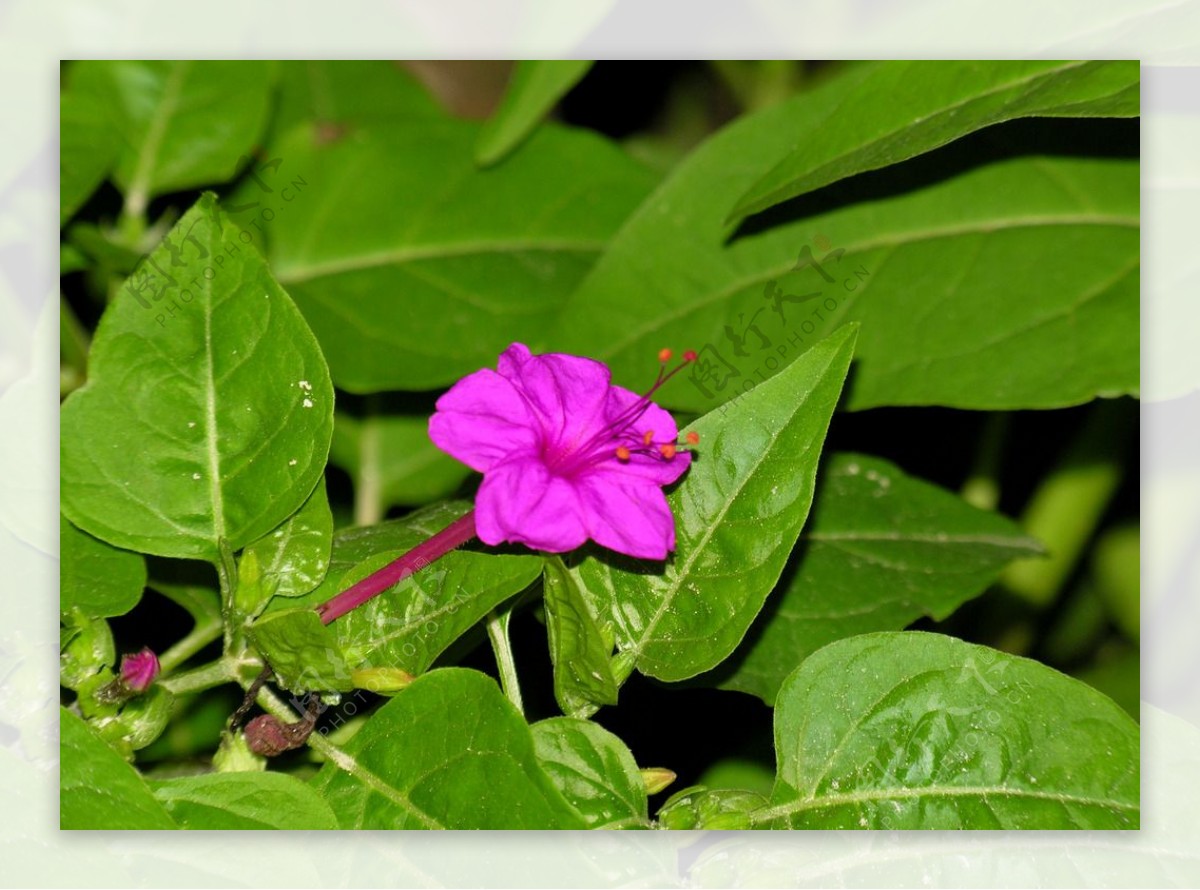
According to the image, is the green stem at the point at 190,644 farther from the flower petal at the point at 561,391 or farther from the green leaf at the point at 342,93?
the green leaf at the point at 342,93

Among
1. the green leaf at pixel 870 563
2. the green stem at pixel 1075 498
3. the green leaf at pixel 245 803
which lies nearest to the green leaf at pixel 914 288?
the green leaf at pixel 870 563

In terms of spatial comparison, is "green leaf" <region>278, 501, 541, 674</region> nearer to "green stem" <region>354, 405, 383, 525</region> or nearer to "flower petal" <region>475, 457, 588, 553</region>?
"flower petal" <region>475, 457, 588, 553</region>

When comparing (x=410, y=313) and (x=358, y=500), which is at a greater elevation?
(x=410, y=313)

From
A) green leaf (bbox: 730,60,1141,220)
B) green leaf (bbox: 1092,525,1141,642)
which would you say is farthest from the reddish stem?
green leaf (bbox: 1092,525,1141,642)

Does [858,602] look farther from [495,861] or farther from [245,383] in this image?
[245,383]

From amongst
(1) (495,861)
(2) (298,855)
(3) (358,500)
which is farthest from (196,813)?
(3) (358,500)
